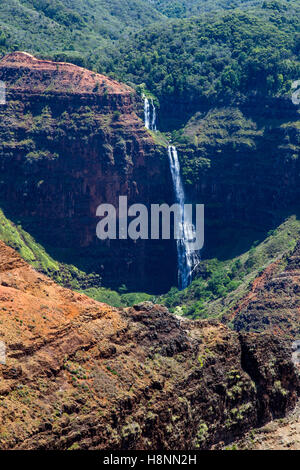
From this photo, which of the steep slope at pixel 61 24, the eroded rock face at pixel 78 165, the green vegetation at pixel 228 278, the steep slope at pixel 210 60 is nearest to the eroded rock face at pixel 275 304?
the green vegetation at pixel 228 278

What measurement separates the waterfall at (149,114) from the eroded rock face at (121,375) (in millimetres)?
70658

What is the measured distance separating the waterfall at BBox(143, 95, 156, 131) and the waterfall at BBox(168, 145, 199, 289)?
17.3ft

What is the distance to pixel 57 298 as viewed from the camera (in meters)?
52.3

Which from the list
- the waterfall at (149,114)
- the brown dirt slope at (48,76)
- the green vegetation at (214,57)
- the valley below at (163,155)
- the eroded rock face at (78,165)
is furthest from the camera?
the green vegetation at (214,57)

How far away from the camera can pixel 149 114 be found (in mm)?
129000

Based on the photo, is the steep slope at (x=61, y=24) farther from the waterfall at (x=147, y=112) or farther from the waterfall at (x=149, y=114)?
the waterfall at (x=149, y=114)

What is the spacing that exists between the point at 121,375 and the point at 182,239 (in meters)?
72.7

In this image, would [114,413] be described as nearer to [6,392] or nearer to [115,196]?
[6,392]

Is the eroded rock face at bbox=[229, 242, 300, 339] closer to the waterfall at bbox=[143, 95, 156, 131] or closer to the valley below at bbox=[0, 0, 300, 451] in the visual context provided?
the valley below at bbox=[0, 0, 300, 451]

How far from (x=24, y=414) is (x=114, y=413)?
17.6ft

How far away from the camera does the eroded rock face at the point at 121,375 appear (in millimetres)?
47469

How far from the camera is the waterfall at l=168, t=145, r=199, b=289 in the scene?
122 metres

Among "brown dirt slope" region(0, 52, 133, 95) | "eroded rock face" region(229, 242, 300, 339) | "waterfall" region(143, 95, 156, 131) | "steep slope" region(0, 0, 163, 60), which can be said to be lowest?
"eroded rock face" region(229, 242, 300, 339)

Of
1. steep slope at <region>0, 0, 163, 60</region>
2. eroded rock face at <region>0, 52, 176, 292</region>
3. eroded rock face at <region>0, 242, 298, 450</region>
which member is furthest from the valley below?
eroded rock face at <region>0, 242, 298, 450</region>
